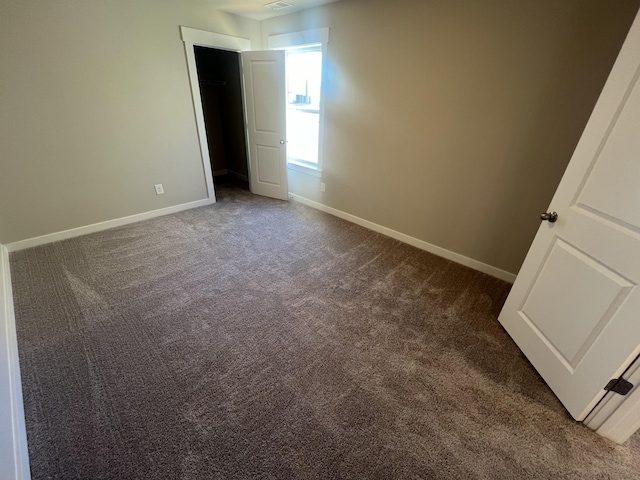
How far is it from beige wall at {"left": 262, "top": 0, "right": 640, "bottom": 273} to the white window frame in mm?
88

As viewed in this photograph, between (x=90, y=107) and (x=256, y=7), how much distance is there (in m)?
2.06

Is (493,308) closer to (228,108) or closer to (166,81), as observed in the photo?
(166,81)

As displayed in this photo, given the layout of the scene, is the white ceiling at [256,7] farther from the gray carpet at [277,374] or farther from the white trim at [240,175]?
the gray carpet at [277,374]

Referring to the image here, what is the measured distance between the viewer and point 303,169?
150 inches

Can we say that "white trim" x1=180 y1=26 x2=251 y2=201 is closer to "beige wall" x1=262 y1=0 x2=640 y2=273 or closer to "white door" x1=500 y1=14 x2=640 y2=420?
"beige wall" x1=262 y1=0 x2=640 y2=273

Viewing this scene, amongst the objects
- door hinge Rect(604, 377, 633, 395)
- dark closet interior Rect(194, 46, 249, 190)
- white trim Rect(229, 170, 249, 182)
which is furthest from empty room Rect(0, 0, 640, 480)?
white trim Rect(229, 170, 249, 182)

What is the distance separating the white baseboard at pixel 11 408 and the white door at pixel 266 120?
292 centimetres

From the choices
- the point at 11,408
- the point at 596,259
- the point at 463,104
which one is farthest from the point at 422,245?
the point at 11,408

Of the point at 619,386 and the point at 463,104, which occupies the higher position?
the point at 463,104

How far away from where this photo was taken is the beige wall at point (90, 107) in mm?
2248

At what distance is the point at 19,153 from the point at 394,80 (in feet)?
11.5

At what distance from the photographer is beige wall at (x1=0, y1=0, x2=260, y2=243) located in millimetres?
2248

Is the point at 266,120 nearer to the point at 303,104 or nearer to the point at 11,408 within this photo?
the point at 303,104

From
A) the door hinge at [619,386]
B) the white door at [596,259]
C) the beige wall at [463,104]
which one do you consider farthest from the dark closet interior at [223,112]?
the door hinge at [619,386]
